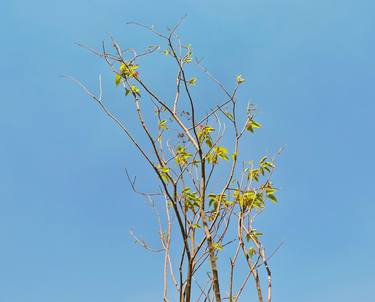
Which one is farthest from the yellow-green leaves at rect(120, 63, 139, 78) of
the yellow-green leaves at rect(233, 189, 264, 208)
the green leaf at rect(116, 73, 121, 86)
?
the yellow-green leaves at rect(233, 189, 264, 208)

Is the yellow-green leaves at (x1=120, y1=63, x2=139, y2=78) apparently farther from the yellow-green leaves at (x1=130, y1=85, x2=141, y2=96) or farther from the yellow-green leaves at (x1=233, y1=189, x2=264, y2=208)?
the yellow-green leaves at (x1=233, y1=189, x2=264, y2=208)

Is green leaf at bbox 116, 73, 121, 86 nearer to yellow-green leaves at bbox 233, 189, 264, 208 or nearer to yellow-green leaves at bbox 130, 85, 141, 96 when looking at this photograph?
yellow-green leaves at bbox 130, 85, 141, 96

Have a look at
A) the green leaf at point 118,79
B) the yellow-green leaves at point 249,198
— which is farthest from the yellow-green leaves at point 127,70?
the yellow-green leaves at point 249,198

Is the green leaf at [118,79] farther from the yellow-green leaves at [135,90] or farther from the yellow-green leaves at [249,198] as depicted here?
the yellow-green leaves at [249,198]

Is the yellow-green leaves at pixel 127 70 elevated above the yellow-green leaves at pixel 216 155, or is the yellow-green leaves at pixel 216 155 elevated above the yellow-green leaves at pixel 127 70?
the yellow-green leaves at pixel 127 70

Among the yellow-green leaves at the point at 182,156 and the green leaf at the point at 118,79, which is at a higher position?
the green leaf at the point at 118,79

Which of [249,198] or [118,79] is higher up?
[118,79]

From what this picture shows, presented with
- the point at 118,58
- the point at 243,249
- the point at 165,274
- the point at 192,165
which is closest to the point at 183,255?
the point at 165,274

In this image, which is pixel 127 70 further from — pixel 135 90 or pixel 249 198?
pixel 249 198

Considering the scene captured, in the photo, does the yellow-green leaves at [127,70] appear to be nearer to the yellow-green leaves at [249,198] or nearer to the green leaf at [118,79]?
the green leaf at [118,79]

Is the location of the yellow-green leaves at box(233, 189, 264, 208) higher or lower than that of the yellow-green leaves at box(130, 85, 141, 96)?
lower

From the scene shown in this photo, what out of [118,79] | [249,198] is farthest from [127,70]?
[249,198]

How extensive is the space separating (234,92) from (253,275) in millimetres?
1399

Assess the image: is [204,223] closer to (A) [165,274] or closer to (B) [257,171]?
(A) [165,274]
